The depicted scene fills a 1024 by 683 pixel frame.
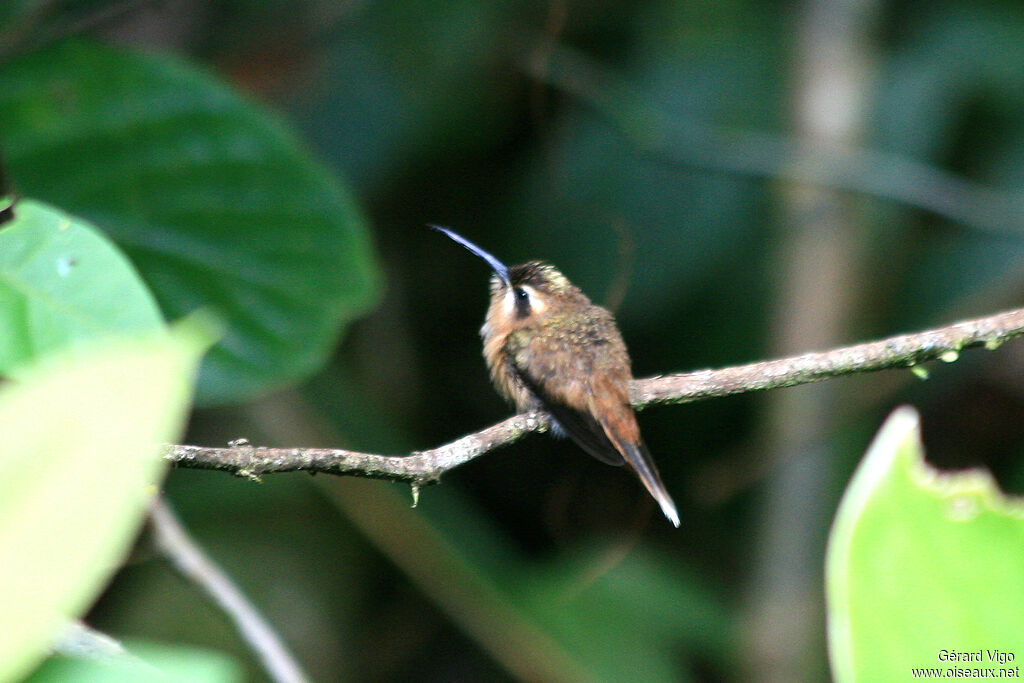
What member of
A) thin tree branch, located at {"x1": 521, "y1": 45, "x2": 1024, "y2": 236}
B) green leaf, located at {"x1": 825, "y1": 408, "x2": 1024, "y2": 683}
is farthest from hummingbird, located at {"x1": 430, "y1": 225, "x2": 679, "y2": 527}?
green leaf, located at {"x1": 825, "y1": 408, "x2": 1024, "y2": 683}

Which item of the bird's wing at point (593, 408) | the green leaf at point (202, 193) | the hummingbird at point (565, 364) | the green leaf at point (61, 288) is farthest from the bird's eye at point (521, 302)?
the green leaf at point (61, 288)

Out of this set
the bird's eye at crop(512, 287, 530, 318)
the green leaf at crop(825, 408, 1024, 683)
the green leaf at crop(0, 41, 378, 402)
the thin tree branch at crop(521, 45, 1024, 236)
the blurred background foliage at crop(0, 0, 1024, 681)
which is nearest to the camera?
the green leaf at crop(825, 408, 1024, 683)

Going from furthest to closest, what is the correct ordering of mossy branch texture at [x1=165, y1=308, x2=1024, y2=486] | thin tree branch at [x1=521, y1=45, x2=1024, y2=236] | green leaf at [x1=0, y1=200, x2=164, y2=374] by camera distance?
thin tree branch at [x1=521, y1=45, x2=1024, y2=236] < mossy branch texture at [x1=165, y1=308, x2=1024, y2=486] < green leaf at [x1=0, y1=200, x2=164, y2=374]

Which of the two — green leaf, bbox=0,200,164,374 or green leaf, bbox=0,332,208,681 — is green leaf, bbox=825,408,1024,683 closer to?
green leaf, bbox=0,332,208,681

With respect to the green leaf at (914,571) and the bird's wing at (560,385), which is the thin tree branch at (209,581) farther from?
the green leaf at (914,571)

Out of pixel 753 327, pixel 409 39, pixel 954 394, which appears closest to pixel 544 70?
pixel 409 39

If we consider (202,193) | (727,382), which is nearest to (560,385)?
(727,382)
